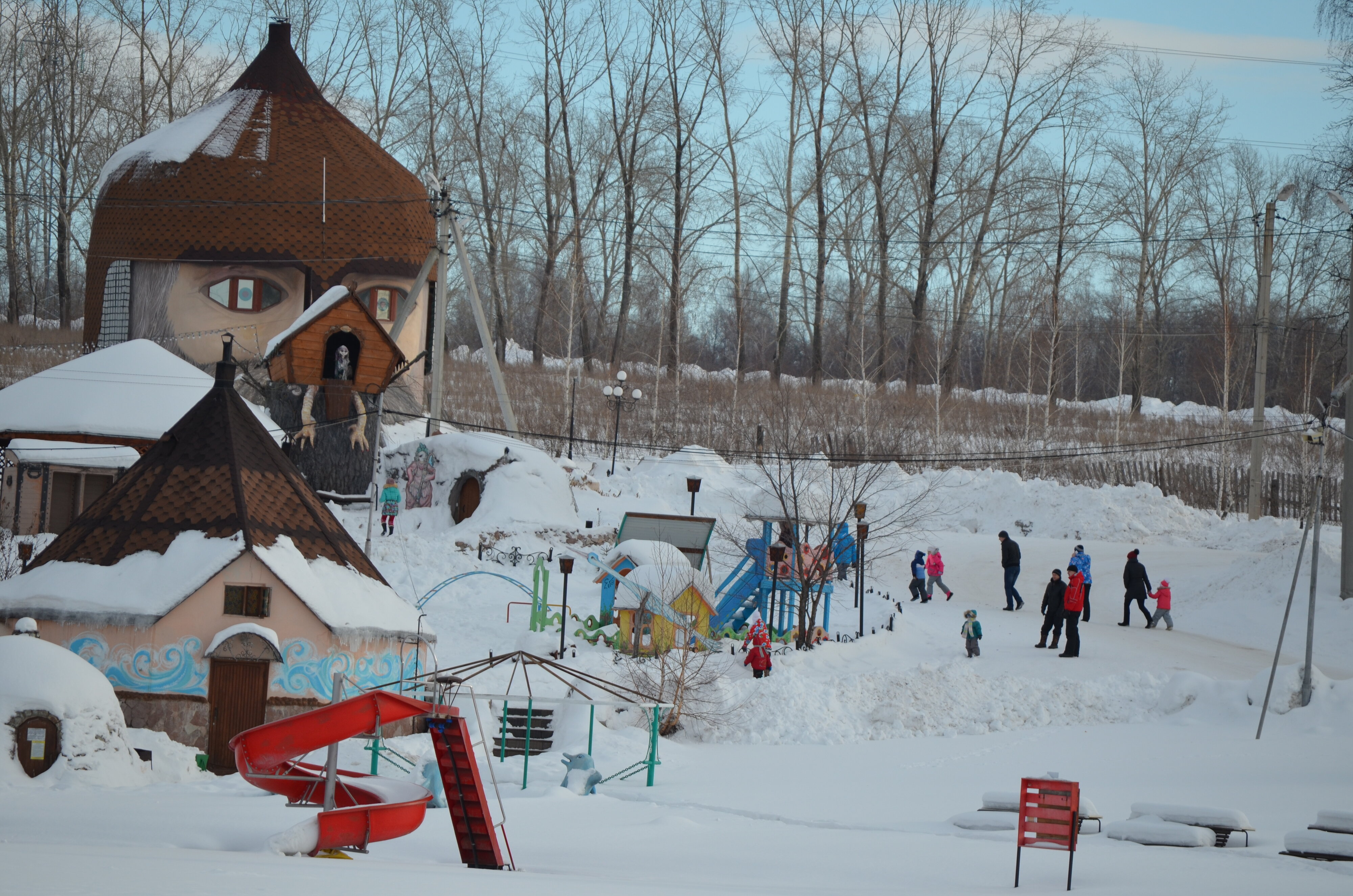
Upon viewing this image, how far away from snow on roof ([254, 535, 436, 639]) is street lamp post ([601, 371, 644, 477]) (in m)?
16.8

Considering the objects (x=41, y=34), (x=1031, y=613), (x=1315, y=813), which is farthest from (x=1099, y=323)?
(x=1315, y=813)

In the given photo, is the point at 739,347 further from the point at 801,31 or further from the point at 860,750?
the point at 860,750

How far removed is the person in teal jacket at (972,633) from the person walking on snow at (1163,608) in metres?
4.82

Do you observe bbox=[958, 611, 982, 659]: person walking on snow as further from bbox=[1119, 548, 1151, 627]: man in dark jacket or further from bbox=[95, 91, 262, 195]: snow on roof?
bbox=[95, 91, 262, 195]: snow on roof

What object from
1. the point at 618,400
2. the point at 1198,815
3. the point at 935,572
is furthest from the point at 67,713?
the point at 618,400

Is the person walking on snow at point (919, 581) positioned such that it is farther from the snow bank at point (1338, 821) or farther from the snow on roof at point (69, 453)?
the snow on roof at point (69, 453)

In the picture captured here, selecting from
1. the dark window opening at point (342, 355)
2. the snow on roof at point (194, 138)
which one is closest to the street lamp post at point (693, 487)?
the dark window opening at point (342, 355)

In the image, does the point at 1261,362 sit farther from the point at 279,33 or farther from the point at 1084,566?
the point at 279,33

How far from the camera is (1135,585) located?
24.2m

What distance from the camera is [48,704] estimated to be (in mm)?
13523

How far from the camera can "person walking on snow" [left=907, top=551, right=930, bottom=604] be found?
27109 mm

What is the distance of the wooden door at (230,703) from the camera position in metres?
16.6

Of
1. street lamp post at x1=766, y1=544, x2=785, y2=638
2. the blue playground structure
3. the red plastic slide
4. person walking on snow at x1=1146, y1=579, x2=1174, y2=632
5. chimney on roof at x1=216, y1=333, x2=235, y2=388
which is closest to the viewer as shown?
the red plastic slide

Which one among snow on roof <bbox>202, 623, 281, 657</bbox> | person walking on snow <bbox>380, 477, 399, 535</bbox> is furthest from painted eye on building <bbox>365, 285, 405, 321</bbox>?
snow on roof <bbox>202, 623, 281, 657</bbox>
